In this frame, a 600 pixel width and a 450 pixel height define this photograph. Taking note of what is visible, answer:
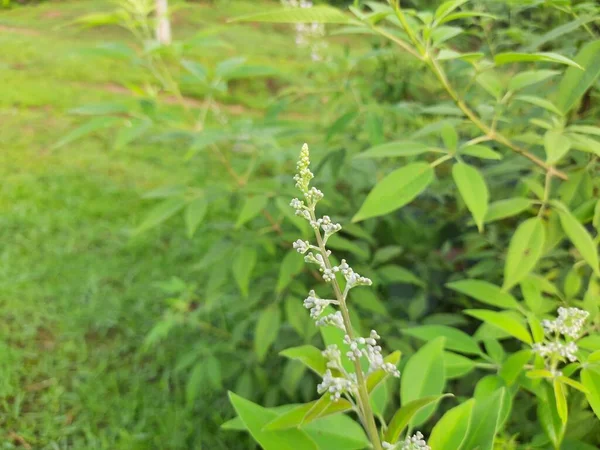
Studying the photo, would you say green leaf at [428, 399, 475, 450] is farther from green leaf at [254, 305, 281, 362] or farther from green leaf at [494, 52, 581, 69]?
green leaf at [254, 305, 281, 362]

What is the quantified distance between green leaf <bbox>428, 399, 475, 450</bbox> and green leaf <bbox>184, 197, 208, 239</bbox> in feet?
2.43

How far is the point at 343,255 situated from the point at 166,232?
1.56 meters

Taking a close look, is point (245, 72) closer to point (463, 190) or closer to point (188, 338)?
point (463, 190)

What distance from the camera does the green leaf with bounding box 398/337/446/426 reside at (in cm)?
59

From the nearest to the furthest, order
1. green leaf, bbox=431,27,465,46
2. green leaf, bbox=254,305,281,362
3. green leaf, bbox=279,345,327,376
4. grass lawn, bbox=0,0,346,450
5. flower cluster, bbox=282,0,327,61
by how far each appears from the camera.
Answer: green leaf, bbox=279,345,327,376 < green leaf, bbox=431,27,465,46 < green leaf, bbox=254,305,281,362 < grass lawn, bbox=0,0,346,450 < flower cluster, bbox=282,0,327,61

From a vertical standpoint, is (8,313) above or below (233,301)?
below

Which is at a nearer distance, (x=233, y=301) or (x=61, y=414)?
(x=233, y=301)

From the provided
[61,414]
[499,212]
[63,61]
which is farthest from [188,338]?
[63,61]

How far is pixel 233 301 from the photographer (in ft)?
4.97

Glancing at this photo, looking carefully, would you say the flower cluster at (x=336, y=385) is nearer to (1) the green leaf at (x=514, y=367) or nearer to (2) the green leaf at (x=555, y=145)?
(1) the green leaf at (x=514, y=367)

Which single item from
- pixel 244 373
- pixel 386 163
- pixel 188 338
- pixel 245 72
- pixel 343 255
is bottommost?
pixel 188 338

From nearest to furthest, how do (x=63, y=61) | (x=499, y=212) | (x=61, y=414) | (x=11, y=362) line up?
(x=499, y=212), (x=61, y=414), (x=11, y=362), (x=63, y=61)

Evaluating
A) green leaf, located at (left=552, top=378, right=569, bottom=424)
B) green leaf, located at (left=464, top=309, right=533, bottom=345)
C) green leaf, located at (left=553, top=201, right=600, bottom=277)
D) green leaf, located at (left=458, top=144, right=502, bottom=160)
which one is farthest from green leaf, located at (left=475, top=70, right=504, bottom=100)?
green leaf, located at (left=552, top=378, right=569, bottom=424)

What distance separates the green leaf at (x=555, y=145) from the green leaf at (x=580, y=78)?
4 centimetres
